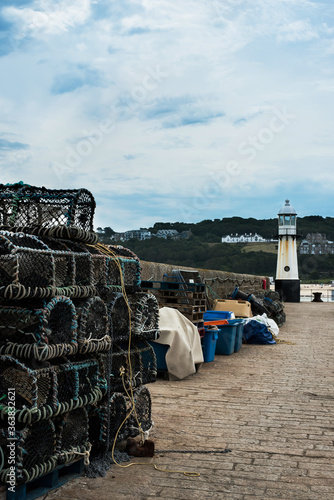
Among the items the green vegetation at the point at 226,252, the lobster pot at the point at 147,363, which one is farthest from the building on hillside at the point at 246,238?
the lobster pot at the point at 147,363

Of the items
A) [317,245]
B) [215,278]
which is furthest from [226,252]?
[215,278]

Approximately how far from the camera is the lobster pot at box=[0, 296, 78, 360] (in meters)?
3.93

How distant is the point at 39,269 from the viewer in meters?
4.34

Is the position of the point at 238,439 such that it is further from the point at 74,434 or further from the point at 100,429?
the point at 74,434

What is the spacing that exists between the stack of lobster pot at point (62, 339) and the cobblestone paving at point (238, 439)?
397mm

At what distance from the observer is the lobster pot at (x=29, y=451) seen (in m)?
3.76

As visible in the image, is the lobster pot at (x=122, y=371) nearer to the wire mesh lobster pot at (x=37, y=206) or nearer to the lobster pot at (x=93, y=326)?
the lobster pot at (x=93, y=326)

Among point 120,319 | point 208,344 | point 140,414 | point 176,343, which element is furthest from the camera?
point 208,344

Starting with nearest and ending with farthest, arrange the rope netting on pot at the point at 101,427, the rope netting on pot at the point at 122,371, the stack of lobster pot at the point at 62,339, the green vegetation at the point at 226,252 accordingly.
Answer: the stack of lobster pot at the point at 62,339 < the rope netting on pot at the point at 101,427 < the rope netting on pot at the point at 122,371 < the green vegetation at the point at 226,252

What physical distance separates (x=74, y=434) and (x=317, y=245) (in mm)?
86183

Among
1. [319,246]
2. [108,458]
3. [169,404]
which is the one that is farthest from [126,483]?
[319,246]

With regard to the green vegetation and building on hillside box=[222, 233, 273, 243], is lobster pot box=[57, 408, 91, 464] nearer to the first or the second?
the green vegetation

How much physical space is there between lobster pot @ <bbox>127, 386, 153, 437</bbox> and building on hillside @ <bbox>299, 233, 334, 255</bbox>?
72.3 metres

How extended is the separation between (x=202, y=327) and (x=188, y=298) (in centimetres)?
64
